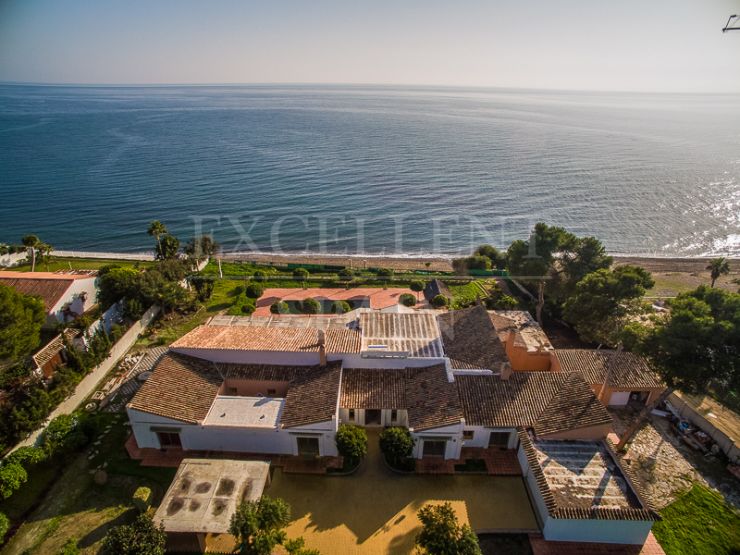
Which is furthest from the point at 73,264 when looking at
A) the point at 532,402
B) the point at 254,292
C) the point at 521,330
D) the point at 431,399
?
the point at 532,402

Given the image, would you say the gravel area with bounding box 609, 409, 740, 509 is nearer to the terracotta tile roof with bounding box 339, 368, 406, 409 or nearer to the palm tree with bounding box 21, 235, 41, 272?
the terracotta tile roof with bounding box 339, 368, 406, 409

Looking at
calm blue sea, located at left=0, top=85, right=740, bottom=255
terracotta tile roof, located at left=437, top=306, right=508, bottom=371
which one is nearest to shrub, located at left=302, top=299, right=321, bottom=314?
terracotta tile roof, located at left=437, top=306, right=508, bottom=371

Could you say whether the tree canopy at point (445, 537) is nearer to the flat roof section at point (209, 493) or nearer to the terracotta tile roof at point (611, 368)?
the flat roof section at point (209, 493)

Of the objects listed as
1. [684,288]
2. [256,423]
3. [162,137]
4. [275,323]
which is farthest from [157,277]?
[162,137]

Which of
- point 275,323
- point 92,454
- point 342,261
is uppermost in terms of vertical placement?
point 275,323

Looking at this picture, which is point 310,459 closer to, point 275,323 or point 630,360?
point 275,323

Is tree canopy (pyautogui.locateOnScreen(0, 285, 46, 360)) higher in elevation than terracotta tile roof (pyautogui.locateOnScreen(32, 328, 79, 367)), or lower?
higher
